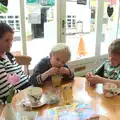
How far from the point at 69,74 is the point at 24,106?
0.57 m

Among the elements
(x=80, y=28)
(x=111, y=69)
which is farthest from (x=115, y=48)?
(x=80, y=28)

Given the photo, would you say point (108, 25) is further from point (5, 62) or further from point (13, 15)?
point (5, 62)

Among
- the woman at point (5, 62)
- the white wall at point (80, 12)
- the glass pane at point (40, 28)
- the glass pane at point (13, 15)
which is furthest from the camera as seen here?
the white wall at point (80, 12)

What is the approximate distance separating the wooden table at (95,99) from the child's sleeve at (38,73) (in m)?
0.08

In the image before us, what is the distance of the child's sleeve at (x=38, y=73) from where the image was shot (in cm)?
153

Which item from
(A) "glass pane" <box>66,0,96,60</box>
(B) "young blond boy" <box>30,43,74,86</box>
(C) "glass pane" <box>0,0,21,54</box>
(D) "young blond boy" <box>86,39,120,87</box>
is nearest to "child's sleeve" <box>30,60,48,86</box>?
(B) "young blond boy" <box>30,43,74,86</box>

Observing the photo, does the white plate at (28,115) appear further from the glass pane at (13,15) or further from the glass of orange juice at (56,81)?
the glass pane at (13,15)

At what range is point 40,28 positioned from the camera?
3.05 meters

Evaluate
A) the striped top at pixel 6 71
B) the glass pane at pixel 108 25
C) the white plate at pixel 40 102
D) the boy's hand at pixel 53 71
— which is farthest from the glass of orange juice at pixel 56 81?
the glass pane at pixel 108 25

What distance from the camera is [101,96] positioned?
134 cm

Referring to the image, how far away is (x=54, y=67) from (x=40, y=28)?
5.38 feet

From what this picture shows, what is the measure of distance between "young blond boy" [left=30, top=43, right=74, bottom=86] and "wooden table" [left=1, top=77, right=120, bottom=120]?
84mm

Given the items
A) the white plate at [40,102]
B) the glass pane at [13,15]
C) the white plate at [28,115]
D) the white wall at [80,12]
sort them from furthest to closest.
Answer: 1. the white wall at [80,12]
2. the glass pane at [13,15]
3. the white plate at [40,102]
4. the white plate at [28,115]

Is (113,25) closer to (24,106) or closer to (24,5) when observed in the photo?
(24,5)
